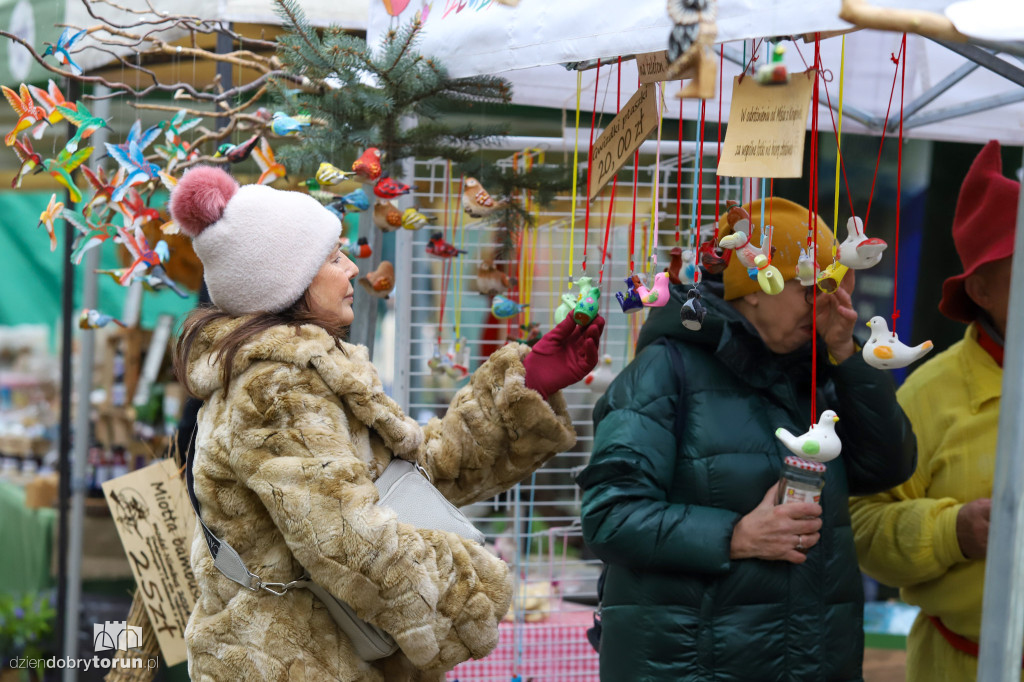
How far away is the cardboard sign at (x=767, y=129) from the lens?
4.93 ft

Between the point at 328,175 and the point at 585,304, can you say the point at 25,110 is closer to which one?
the point at 328,175

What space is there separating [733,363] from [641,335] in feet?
0.83

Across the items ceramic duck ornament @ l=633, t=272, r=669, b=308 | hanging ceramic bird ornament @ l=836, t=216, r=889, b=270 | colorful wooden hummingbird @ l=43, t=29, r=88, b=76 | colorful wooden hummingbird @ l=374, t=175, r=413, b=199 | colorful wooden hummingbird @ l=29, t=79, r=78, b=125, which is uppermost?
colorful wooden hummingbird @ l=43, t=29, r=88, b=76

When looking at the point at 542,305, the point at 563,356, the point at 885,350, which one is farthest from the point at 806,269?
the point at 542,305

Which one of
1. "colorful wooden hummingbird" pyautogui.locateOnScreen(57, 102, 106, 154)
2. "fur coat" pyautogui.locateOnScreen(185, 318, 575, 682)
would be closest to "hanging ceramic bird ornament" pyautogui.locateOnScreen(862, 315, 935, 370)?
"fur coat" pyautogui.locateOnScreen(185, 318, 575, 682)

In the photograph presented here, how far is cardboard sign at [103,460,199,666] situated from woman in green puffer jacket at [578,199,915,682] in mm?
1313

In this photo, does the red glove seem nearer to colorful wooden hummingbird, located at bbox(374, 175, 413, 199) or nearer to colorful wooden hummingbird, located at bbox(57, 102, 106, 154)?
colorful wooden hummingbird, located at bbox(374, 175, 413, 199)

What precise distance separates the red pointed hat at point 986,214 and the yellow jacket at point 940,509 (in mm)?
209

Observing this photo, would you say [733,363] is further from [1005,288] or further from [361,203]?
[361,203]

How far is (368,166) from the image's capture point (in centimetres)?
210

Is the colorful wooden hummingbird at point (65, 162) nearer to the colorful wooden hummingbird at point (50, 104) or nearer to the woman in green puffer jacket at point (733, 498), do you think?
the colorful wooden hummingbird at point (50, 104)

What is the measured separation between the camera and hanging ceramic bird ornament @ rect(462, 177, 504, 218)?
7.73 ft

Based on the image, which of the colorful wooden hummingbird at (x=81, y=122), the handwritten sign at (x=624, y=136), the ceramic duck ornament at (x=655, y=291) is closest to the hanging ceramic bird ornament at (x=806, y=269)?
the ceramic duck ornament at (x=655, y=291)

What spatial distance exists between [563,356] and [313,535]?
2.23 feet
